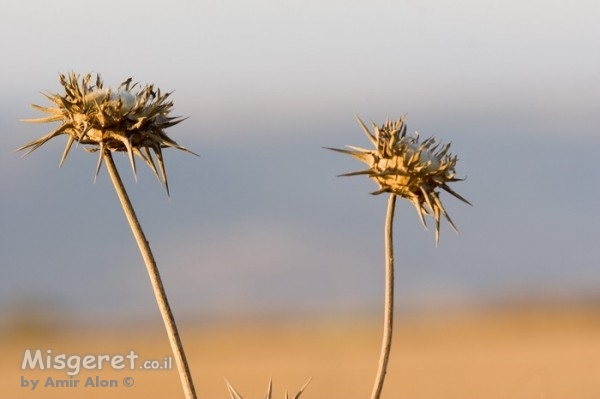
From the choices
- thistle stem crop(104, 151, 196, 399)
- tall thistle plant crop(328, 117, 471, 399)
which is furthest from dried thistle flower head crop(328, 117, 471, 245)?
thistle stem crop(104, 151, 196, 399)

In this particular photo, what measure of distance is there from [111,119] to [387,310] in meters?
1.97

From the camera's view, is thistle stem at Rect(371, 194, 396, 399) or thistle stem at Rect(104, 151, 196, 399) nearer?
thistle stem at Rect(104, 151, 196, 399)

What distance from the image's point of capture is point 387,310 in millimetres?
7250

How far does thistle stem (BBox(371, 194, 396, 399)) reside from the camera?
7.24 m

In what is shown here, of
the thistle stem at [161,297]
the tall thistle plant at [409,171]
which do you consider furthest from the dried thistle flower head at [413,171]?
the thistle stem at [161,297]

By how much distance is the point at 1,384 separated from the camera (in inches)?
2464

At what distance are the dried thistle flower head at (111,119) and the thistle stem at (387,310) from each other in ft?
4.39

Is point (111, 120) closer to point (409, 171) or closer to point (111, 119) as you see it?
point (111, 119)

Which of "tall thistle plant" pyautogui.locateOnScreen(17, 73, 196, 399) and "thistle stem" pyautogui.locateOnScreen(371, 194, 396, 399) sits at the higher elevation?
"tall thistle plant" pyautogui.locateOnScreen(17, 73, 196, 399)

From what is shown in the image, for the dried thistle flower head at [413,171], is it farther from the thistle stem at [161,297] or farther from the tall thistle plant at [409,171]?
the thistle stem at [161,297]

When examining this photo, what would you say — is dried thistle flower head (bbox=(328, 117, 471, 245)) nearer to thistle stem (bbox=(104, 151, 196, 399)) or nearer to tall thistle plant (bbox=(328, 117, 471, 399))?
tall thistle plant (bbox=(328, 117, 471, 399))

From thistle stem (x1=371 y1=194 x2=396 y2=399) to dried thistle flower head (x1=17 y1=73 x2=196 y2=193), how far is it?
4.39ft

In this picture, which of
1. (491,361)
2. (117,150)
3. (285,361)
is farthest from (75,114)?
(285,361)

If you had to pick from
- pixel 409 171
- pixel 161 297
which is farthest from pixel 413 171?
pixel 161 297
